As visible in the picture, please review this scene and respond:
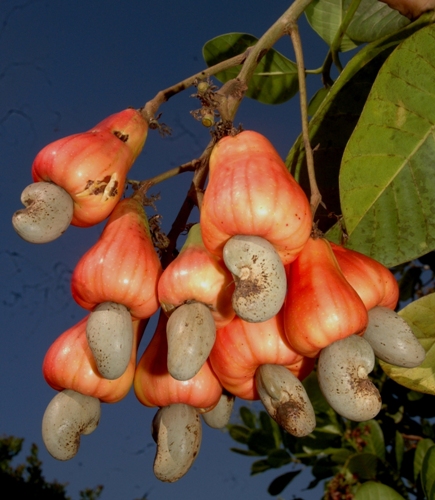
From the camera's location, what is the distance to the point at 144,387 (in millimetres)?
1123

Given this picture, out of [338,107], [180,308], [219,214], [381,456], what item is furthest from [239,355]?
[381,456]

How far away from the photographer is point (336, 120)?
1.32m

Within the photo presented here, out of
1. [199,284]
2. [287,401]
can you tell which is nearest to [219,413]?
[287,401]

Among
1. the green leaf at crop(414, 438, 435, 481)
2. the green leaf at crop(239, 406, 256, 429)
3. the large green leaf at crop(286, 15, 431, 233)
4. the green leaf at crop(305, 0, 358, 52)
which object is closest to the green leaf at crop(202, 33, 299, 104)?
the green leaf at crop(305, 0, 358, 52)

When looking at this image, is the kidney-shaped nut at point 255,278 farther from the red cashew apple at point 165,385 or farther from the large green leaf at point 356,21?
the large green leaf at point 356,21

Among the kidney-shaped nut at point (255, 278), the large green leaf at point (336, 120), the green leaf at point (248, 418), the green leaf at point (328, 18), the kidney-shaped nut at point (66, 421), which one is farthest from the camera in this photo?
the green leaf at point (248, 418)

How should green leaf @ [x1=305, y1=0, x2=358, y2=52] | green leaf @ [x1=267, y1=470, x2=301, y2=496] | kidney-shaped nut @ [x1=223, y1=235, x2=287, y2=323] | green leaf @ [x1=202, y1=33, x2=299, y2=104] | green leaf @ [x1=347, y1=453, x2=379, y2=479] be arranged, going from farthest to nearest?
1. green leaf @ [x1=267, y1=470, x2=301, y2=496]
2. green leaf @ [x1=347, y1=453, x2=379, y2=479]
3. green leaf @ [x1=202, y1=33, x2=299, y2=104]
4. green leaf @ [x1=305, y1=0, x2=358, y2=52]
5. kidney-shaped nut @ [x1=223, y1=235, x2=287, y2=323]

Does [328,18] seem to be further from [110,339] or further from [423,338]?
[110,339]

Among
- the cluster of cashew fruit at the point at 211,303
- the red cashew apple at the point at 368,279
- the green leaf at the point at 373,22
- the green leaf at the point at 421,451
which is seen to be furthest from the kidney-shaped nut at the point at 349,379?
the green leaf at the point at 421,451

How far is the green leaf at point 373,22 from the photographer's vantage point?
1.56 metres

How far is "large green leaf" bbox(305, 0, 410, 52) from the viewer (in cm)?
157

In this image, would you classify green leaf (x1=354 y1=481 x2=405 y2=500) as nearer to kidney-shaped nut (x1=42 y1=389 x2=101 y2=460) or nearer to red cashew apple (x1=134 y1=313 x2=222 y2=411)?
red cashew apple (x1=134 y1=313 x2=222 y2=411)

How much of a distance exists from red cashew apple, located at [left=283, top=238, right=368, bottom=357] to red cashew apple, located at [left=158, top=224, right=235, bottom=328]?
0.11 m

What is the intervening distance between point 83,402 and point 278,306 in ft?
1.52
